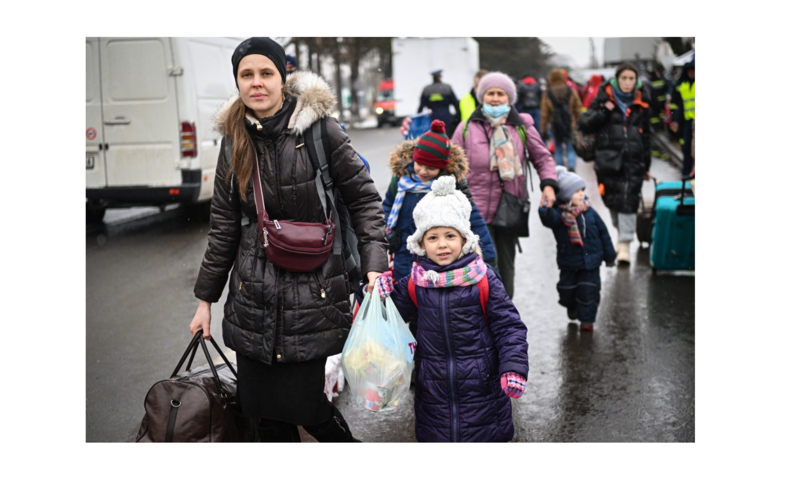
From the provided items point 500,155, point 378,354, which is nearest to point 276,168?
point 378,354

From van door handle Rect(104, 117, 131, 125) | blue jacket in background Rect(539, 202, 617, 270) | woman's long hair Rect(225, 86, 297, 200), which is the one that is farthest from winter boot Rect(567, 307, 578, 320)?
van door handle Rect(104, 117, 131, 125)

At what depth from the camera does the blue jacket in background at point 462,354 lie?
11.2 ft

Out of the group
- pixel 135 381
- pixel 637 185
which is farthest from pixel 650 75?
pixel 135 381

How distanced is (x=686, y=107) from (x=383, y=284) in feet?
26.0

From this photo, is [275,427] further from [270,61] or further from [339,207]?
[270,61]

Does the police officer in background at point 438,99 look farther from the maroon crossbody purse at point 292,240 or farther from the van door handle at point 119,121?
the maroon crossbody purse at point 292,240

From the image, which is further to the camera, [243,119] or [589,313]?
[589,313]

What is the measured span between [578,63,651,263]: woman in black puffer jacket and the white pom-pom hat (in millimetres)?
4460

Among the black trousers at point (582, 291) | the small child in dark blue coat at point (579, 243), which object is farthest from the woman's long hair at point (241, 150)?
the black trousers at point (582, 291)

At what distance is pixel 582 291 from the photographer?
591 centimetres

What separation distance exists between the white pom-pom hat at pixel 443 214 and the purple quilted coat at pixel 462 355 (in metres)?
0.09

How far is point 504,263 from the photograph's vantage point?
18.2 ft

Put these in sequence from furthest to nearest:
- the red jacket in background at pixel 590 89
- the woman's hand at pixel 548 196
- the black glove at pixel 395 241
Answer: the red jacket in background at pixel 590 89 → the woman's hand at pixel 548 196 → the black glove at pixel 395 241

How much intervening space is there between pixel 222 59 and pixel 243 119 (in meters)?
7.38
